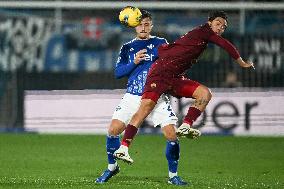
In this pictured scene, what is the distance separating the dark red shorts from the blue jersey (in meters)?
0.50

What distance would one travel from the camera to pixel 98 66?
786 inches

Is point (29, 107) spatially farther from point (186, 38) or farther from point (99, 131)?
point (186, 38)

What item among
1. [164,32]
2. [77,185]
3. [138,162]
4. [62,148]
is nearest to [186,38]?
[77,185]

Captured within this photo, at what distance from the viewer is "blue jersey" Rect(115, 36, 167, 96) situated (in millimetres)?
11969

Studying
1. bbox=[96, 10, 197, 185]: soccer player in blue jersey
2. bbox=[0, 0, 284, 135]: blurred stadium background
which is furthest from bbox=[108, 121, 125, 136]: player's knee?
bbox=[0, 0, 284, 135]: blurred stadium background

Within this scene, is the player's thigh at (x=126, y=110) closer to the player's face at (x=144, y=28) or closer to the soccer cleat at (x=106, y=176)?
the soccer cleat at (x=106, y=176)

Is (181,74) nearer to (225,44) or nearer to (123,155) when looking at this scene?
(225,44)

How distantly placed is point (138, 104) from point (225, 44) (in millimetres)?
1460

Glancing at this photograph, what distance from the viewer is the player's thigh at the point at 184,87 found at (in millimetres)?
11430

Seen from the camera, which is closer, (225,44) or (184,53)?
(225,44)

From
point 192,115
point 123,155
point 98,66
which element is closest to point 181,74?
point 192,115

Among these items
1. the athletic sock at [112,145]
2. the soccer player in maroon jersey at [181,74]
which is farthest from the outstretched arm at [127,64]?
the athletic sock at [112,145]

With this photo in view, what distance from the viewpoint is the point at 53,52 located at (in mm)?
20031

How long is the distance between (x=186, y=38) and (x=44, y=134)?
28.4ft
